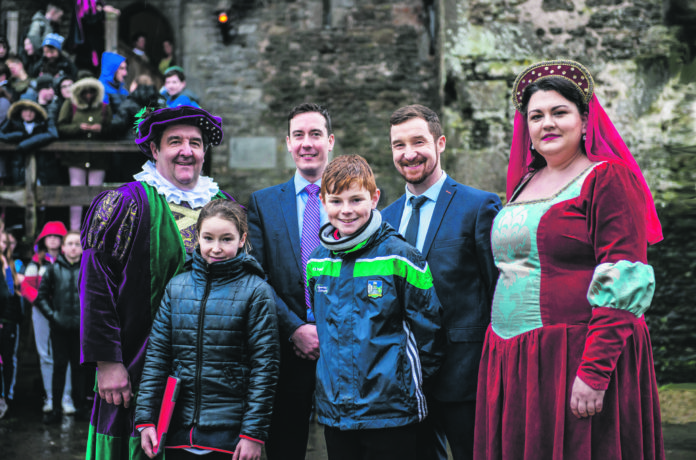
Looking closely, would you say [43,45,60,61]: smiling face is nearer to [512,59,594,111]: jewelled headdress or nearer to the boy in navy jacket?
the boy in navy jacket

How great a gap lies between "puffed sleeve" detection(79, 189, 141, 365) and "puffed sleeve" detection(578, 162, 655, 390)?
1808 millimetres

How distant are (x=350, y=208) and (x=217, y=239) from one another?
0.55 metres

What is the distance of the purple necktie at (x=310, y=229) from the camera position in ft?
9.15

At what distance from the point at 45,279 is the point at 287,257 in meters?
3.63

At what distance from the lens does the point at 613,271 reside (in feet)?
6.31

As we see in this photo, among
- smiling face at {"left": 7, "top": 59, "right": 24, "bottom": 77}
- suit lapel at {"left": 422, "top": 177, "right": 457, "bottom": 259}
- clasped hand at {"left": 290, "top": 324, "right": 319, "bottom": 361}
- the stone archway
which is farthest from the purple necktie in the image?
the stone archway

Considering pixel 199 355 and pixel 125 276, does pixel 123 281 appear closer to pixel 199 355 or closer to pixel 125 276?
pixel 125 276

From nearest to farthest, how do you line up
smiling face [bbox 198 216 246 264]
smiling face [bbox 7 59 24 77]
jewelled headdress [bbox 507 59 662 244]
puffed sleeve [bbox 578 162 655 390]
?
puffed sleeve [bbox 578 162 655 390] → jewelled headdress [bbox 507 59 662 244] → smiling face [bbox 198 216 246 264] → smiling face [bbox 7 59 24 77]

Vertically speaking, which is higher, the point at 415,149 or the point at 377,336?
the point at 415,149

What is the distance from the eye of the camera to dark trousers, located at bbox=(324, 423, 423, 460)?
2.22m

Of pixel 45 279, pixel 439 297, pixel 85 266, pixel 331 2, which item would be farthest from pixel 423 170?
pixel 331 2

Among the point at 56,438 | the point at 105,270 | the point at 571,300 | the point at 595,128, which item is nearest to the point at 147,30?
the point at 56,438

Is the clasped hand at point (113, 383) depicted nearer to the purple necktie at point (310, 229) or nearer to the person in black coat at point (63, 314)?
the purple necktie at point (310, 229)

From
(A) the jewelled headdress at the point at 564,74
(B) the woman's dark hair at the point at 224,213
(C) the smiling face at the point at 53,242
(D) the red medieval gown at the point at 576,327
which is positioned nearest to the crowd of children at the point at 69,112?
(C) the smiling face at the point at 53,242
